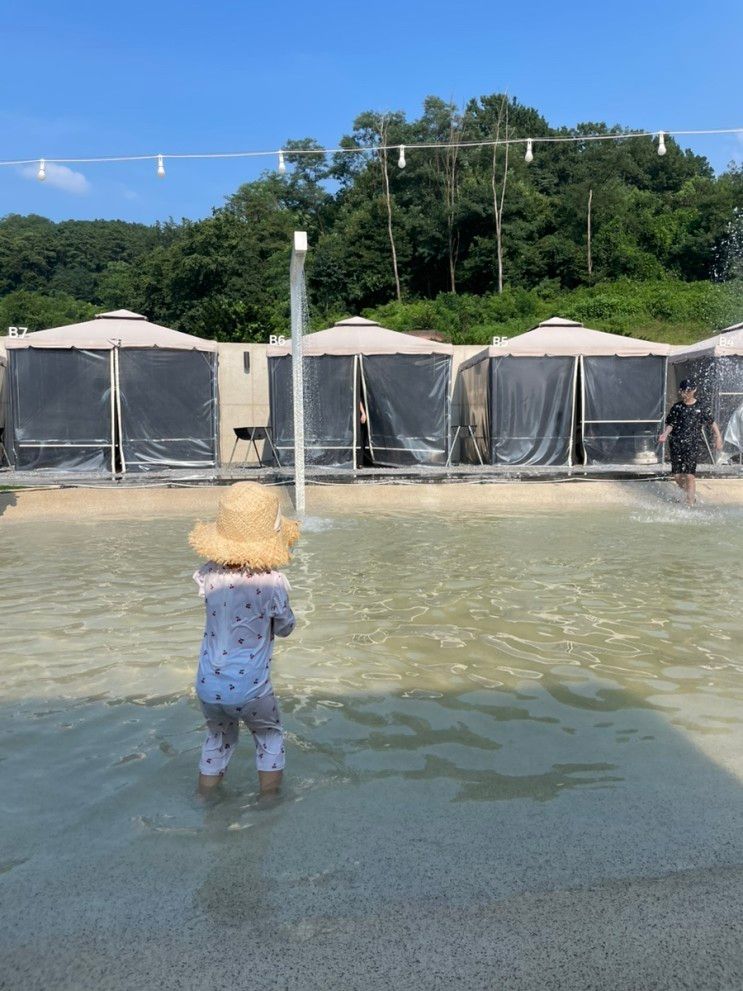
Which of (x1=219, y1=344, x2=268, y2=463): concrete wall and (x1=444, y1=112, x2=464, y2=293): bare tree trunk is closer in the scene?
(x1=219, y1=344, x2=268, y2=463): concrete wall

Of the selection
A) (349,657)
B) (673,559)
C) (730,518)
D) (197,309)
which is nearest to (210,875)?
(349,657)

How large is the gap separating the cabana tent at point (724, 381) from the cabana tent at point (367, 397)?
4.92 meters

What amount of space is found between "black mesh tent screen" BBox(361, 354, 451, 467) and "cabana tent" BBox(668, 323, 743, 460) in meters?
4.94

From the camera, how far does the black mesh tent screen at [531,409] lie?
1593 centimetres

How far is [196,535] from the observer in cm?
317

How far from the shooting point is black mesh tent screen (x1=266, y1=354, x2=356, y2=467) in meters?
15.6

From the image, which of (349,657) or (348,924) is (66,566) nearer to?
(349,657)

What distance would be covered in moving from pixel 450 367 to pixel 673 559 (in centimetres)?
819

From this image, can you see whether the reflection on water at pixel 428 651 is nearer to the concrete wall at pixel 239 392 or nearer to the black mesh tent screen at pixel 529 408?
the black mesh tent screen at pixel 529 408

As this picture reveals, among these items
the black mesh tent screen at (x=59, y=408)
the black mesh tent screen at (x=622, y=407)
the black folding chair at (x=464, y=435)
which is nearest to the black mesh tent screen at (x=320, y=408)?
the black folding chair at (x=464, y=435)

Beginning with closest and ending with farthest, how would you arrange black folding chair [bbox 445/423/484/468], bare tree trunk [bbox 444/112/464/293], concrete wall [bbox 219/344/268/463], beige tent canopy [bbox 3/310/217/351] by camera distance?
1. beige tent canopy [bbox 3/310/217/351]
2. black folding chair [bbox 445/423/484/468]
3. concrete wall [bbox 219/344/268/463]
4. bare tree trunk [bbox 444/112/464/293]

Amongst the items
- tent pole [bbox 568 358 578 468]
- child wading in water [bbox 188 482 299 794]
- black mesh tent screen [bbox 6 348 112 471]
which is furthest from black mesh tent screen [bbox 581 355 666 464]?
child wading in water [bbox 188 482 299 794]

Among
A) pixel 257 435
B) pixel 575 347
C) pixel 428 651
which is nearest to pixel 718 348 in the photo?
pixel 575 347

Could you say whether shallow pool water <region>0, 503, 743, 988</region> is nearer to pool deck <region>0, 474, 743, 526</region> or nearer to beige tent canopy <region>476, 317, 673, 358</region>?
pool deck <region>0, 474, 743, 526</region>
